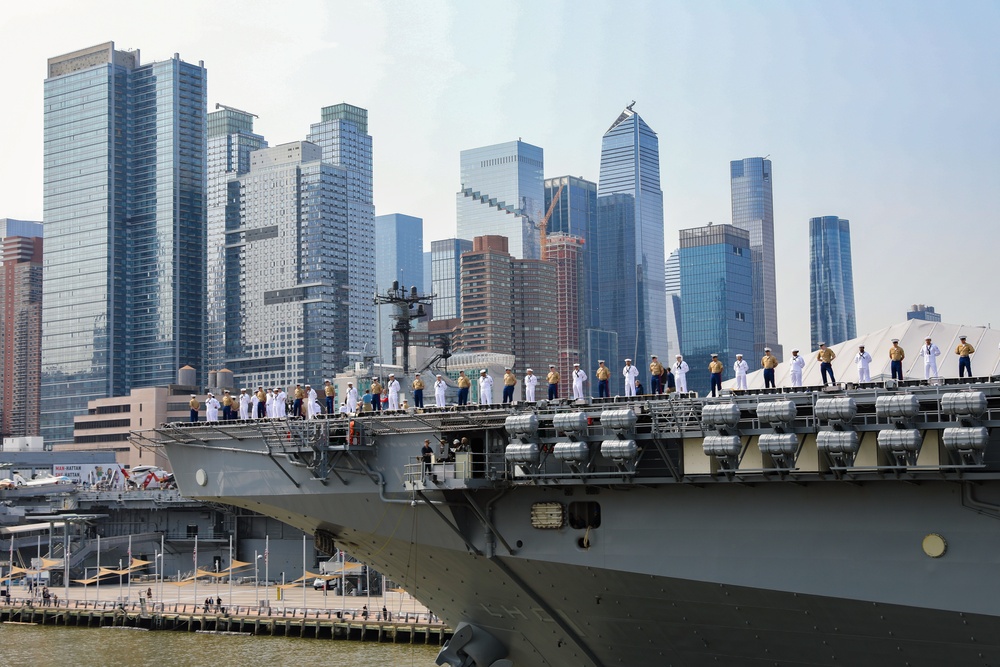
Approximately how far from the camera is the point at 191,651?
4528 cm

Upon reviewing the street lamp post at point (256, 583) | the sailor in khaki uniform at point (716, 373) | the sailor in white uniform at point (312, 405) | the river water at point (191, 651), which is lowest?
the river water at point (191, 651)

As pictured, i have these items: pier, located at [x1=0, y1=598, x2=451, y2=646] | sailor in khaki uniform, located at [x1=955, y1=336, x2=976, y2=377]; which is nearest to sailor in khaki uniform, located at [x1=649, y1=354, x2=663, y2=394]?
sailor in khaki uniform, located at [x1=955, y1=336, x2=976, y2=377]

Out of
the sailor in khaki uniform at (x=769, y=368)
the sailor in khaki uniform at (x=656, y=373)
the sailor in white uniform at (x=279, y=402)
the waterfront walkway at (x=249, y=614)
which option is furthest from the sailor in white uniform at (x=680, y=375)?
the waterfront walkway at (x=249, y=614)

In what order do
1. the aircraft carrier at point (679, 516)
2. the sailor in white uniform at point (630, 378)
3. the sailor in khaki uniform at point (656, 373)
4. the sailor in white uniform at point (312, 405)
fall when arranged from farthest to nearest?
the sailor in white uniform at point (312, 405)
the sailor in white uniform at point (630, 378)
the sailor in khaki uniform at point (656, 373)
the aircraft carrier at point (679, 516)

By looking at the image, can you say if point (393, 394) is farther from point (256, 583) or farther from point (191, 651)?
point (256, 583)

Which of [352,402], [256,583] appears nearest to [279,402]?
[352,402]

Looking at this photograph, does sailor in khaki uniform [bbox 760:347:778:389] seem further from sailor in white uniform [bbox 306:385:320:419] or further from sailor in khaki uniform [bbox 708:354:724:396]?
sailor in white uniform [bbox 306:385:320:419]

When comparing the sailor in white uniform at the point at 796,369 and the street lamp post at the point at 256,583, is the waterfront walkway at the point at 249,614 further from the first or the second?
Answer: the sailor in white uniform at the point at 796,369

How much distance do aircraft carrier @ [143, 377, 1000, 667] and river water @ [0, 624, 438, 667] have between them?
14919mm

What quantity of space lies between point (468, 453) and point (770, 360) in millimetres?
7117

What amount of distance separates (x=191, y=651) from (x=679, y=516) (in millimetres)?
28422

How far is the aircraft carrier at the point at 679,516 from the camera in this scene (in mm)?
20406

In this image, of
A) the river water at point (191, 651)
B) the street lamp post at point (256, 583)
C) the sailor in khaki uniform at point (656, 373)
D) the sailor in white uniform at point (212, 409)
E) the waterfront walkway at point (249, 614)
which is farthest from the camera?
the street lamp post at point (256, 583)

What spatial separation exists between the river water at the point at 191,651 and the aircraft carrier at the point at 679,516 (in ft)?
48.9
